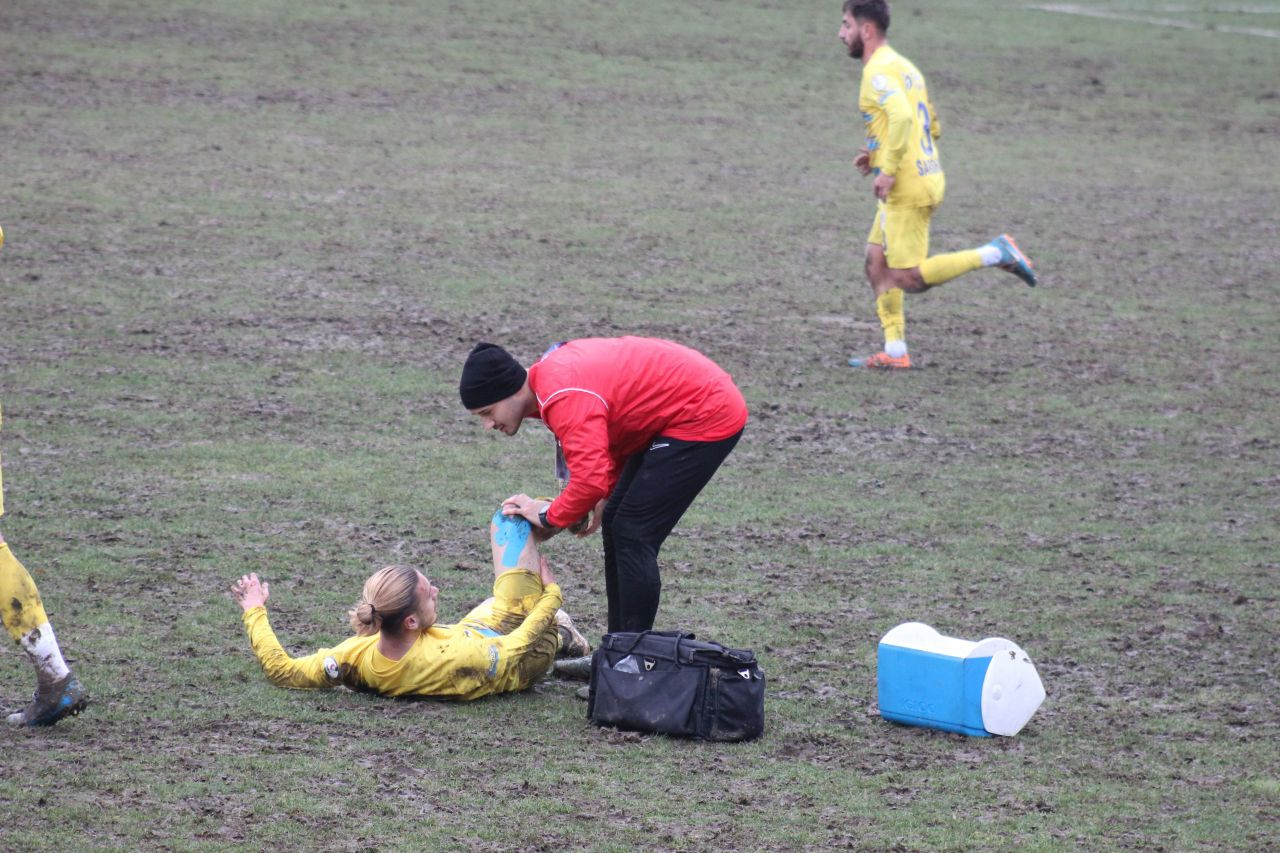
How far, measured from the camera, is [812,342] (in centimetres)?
1224

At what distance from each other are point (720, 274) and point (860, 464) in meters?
4.68

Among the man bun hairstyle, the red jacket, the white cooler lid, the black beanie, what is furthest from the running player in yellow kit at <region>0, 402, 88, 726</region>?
the white cooler lid

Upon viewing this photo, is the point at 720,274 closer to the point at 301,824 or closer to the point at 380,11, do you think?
the point at 301,824

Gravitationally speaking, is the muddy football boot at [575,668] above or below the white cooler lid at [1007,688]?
below

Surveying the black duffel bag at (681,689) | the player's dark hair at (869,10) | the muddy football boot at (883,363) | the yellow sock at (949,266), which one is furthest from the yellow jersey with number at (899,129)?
the black duffel bag at (681,689)

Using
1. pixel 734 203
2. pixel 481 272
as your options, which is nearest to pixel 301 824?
pixel 481 272

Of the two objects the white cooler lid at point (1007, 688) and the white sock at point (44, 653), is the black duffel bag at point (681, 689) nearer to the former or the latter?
the white cooler lid at point (1007, 688)

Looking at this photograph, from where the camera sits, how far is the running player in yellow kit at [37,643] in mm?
5266

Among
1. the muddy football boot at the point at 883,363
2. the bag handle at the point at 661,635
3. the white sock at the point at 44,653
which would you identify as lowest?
the muddy football boot at the point at 883,363

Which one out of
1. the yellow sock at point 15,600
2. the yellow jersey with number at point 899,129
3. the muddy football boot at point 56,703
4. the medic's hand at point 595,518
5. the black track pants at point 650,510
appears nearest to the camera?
the yellow sock at point 15,600

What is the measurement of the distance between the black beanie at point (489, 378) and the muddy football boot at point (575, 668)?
4.14 ft

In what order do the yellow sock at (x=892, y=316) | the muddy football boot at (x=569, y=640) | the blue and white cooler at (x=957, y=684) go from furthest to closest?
the yellow sock at (x=892, y=316) → the muddy football boot at (x=569, y=640) → the blue and white cooler at (x=957, y=684)

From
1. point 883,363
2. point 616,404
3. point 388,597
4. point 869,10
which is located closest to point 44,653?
point 388,597

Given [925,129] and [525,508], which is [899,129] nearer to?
[925,129]
